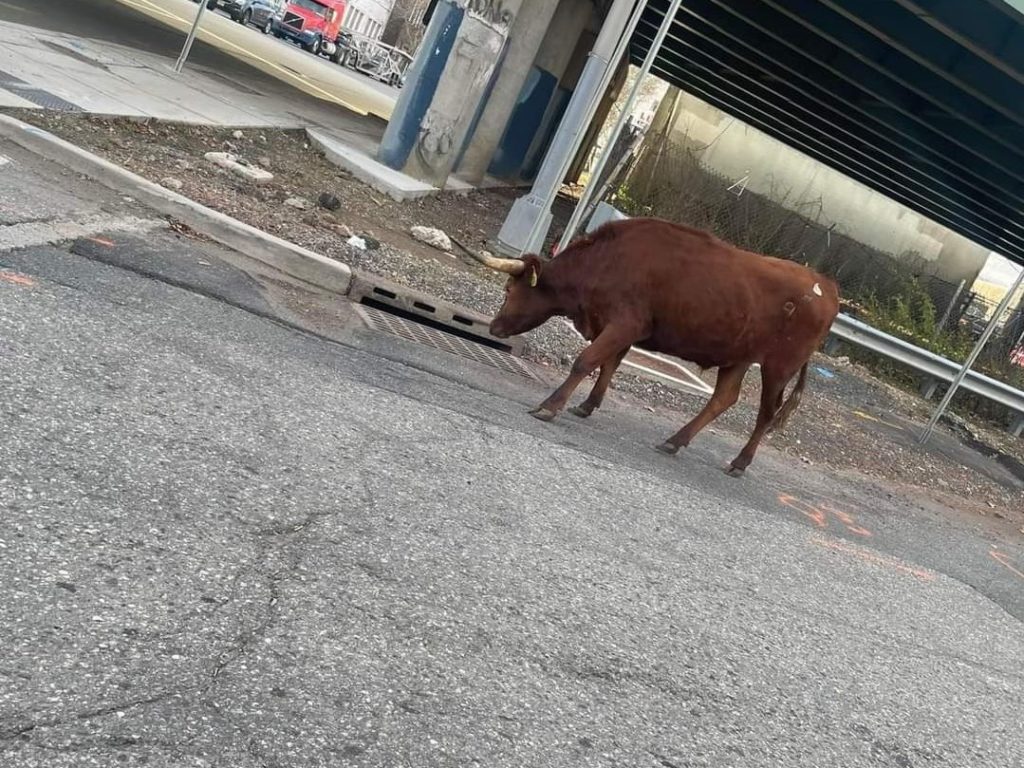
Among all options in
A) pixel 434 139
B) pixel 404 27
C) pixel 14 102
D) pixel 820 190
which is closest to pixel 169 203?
pixel 14 102

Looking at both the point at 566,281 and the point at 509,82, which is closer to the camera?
the point at 566,281

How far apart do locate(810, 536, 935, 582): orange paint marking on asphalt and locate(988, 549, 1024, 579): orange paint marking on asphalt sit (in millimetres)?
1612

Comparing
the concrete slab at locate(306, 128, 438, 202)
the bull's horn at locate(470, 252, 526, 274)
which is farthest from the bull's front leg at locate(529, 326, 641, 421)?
the concrete slab at locate(306, 128, 438, 202)

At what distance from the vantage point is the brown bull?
7121mm

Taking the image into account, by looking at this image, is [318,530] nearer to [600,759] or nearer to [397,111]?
[600,759]

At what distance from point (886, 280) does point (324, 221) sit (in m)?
19.0

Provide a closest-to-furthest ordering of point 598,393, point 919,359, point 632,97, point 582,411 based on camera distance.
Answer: point 582,411 < point 598,393 < point 632,97 < point 919,359

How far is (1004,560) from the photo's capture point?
8266 mm

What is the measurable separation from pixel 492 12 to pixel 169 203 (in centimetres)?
703

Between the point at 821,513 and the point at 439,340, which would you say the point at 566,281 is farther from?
the point at 821,513

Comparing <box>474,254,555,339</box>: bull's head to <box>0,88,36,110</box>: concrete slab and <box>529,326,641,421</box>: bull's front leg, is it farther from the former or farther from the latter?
<box>0,88,36,110</box>: concrete slab

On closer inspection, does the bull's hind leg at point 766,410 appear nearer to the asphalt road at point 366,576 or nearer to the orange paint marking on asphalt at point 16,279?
the asphalt road at point 366,576

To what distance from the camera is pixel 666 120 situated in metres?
23.1

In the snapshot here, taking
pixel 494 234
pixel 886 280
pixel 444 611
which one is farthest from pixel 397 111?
pixel 886 280
